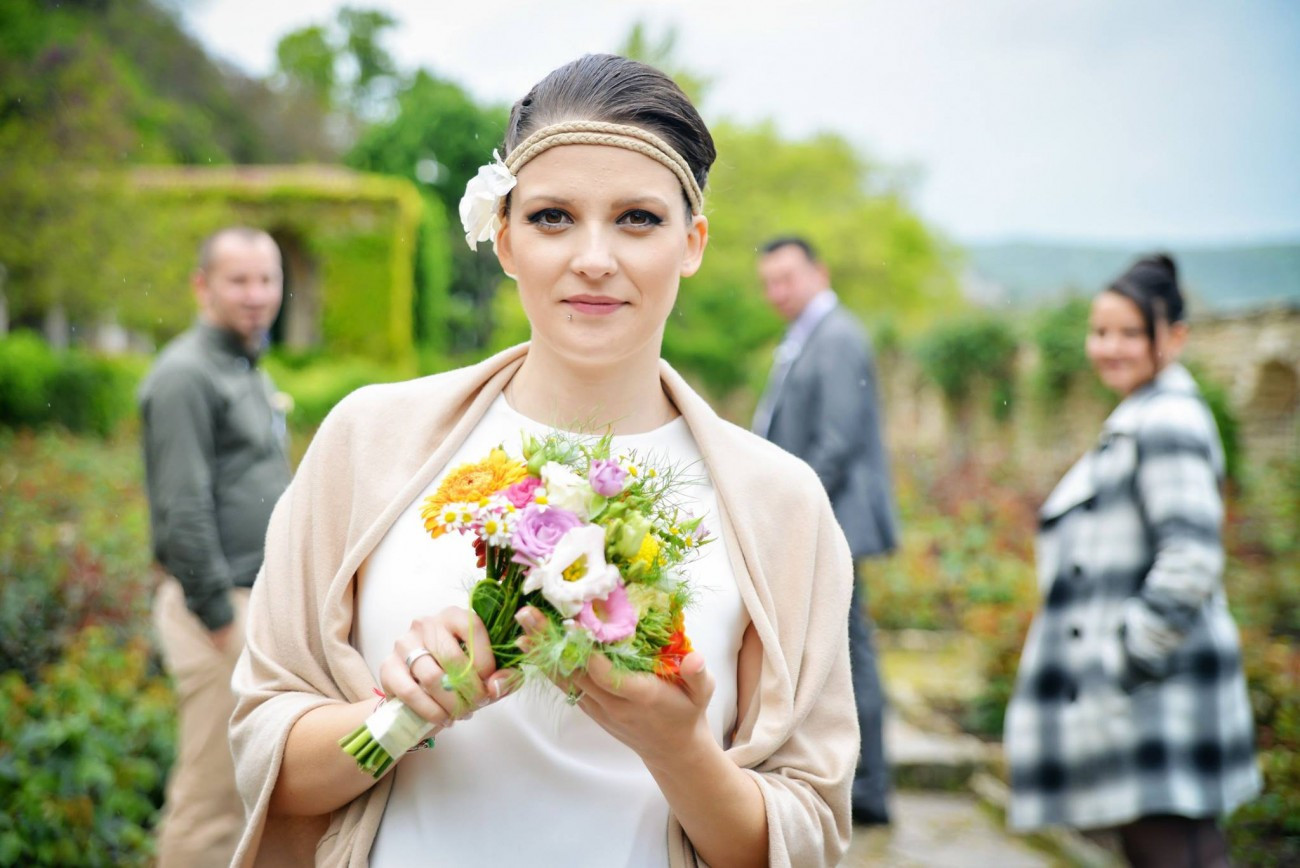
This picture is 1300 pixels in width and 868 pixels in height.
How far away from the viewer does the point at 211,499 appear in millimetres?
3486

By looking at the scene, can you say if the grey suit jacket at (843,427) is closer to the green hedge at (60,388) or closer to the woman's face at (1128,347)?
the woman's face at (1128,347)

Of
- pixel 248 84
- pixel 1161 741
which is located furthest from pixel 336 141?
pixel 1161 741

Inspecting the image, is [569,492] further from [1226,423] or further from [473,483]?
[1226,423]

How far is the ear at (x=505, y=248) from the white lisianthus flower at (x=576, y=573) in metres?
0.60

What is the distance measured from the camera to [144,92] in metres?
11.3

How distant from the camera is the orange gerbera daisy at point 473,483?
1.40 metres

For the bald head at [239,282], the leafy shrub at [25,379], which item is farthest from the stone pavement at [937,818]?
the leafy shrub at [25,379]

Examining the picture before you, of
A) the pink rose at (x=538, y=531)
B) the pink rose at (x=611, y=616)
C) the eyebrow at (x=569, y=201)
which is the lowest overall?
the pink rose at (x=611, y=616)

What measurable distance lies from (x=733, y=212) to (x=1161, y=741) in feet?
144

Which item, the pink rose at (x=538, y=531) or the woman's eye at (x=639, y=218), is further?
the woman's eye at (x=639, y=218)

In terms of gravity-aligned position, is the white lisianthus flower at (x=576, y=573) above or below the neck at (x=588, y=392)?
below

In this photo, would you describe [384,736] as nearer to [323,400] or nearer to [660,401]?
[660,401]

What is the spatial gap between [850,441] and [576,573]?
372cm

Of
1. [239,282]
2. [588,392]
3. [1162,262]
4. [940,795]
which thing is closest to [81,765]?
[239,282]
